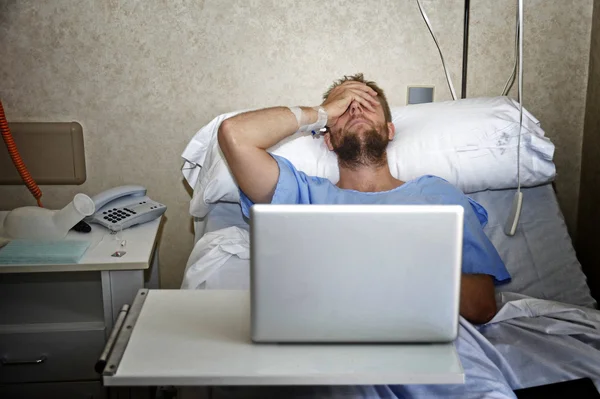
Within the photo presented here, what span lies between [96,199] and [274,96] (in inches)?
24.5

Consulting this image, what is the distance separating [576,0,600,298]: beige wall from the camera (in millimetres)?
2076

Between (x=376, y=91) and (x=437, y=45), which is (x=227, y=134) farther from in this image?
(x=437, y=45)

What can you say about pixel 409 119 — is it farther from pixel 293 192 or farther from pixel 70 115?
pixel 70 115

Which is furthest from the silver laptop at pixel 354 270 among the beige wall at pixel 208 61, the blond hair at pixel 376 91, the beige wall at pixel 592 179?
the beige wall at pixel 592 179

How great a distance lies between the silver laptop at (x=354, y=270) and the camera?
0.84 meters

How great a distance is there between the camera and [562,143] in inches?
85.9

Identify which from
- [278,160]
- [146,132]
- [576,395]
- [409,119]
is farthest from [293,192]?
[576,395]

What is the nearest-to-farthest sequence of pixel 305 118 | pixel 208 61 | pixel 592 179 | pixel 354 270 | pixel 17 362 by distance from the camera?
pixel 354 270, pixel 17 362, pixel 305 118, pixel 208 61, pixel 592 179

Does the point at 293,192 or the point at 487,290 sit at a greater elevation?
the point at 293,192

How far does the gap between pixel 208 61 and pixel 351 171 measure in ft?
1.87

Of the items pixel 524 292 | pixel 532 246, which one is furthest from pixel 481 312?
pixel 532 246

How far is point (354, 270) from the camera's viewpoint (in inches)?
33.6

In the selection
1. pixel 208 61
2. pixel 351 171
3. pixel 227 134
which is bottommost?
pixel 351 171

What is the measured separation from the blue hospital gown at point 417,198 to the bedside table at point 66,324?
1.10ft
